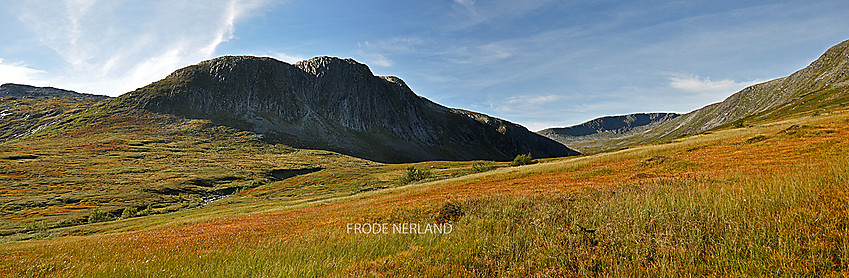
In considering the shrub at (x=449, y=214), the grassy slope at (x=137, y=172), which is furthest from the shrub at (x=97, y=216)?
the shrub at (x=449, y=214)

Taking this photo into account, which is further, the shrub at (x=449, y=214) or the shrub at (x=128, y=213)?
the shrub at (x=128, y=213)

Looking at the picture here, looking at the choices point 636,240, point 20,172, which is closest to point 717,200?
point 636,240

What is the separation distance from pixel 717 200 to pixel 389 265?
817 cm

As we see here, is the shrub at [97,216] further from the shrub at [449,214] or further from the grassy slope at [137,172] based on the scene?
the shrub at [449,214]

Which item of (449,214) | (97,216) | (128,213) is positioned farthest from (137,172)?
(449,214)

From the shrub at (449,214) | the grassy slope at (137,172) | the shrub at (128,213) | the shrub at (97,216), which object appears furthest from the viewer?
the grassy slope at (137,172)

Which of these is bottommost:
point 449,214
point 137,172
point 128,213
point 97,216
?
point 128,213

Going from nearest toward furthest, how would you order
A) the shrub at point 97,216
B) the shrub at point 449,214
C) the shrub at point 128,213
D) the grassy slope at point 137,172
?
1. the shrub at point 449,214
2. the shrub at point 97,216
3. the shrub at point 128,213
4. the grassy slope at point 137,172

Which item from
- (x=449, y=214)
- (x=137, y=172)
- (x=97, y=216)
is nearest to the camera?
(x=449, y=214)

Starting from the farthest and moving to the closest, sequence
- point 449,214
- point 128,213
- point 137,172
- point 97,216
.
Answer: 1. point 137,172
2. point 128,213
3. point 97,216
4. point 449,214

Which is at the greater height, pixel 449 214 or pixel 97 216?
pixel 449 214

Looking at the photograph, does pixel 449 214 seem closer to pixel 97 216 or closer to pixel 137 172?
pixel 97 216

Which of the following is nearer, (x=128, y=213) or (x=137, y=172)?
(x=128, y=213)

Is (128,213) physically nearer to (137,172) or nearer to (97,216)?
(97,216)
